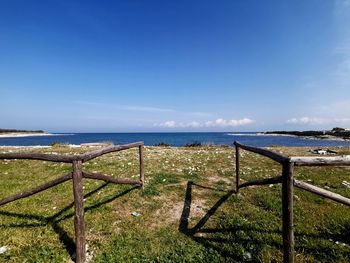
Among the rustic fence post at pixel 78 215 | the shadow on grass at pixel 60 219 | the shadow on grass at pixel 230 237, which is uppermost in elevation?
the rustic fence post at pixel 78 215

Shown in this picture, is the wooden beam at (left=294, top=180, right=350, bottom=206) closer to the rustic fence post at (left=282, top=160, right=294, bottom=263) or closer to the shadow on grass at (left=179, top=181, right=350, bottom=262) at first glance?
the rustic fence post at (left=282, top=160, right=294, bottom=263)

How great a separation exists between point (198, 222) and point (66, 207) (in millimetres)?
4304

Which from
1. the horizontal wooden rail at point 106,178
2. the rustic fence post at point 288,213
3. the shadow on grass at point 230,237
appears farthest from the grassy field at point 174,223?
the horizontal wooden rail at point 106,178

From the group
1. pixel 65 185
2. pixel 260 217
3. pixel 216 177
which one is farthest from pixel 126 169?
pixel 260 217

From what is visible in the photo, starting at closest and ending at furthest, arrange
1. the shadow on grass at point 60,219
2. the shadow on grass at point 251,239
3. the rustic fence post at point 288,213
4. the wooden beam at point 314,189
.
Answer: the rustic fence post at point 288,213 → the wooden beam at point 314,189 → the shadow on grass at point 251,239 → the shadow on grass at point 60,219

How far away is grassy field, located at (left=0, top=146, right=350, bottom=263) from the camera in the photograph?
17.2 feet

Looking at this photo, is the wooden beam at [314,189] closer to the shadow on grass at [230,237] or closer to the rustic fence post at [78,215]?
the shadow on grass at [230,237]

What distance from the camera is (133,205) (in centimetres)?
792

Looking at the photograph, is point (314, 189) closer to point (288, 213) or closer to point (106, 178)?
point (288, 213)

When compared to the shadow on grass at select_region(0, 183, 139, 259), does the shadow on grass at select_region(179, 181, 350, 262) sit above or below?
below

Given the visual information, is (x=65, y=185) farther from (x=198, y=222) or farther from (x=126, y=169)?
(x=198, y=222)

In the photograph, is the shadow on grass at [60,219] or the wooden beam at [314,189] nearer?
Result: the wooden beam at [314,189]

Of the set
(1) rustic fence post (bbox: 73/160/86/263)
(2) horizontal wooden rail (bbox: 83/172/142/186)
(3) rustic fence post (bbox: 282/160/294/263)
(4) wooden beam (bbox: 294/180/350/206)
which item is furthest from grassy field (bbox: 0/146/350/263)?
(4) wooden beam (bbox: 294/180/350/206)

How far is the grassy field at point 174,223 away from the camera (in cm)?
524
